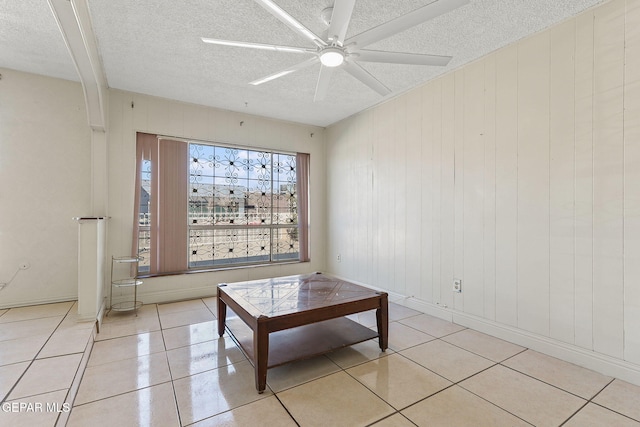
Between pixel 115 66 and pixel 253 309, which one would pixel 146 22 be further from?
pixel 253 309

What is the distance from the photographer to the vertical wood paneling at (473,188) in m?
2.87

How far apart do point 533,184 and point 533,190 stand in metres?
A: 0.05

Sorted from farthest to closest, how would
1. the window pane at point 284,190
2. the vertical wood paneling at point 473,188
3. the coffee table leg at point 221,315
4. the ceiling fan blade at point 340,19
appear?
1. the window pane at point 284,190
2. the vertical wood paneling at point 473,188
3. the coffee table leg at point 221,315
4. the ceiling fan blade at point 340,19

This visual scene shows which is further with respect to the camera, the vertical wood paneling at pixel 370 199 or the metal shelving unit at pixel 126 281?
the vertical wood paneling at pixel 370 199

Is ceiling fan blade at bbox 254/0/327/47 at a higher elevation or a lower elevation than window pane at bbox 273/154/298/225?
higher

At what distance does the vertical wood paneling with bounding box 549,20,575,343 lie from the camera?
227 cm

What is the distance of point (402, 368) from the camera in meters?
2.20

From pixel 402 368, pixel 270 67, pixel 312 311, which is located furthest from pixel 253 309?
pixel 270 67

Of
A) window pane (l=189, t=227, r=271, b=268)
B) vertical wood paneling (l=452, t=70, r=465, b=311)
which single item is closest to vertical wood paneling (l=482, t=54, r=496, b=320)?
vertical wood paneling (l=452, t=70, r=465, b=311)

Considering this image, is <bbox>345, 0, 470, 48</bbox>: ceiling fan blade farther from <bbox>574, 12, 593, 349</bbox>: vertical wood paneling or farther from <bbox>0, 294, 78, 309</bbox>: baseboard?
<bbox>0, 294, 78, 309</bbox>: baseboard

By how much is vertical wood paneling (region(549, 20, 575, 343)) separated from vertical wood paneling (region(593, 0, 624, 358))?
0.14 meters

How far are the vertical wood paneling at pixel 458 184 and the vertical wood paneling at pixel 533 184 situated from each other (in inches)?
21.2

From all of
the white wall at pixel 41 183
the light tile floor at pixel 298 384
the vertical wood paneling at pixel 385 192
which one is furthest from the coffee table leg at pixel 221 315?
the vertical wood paneling at pixel 385 192

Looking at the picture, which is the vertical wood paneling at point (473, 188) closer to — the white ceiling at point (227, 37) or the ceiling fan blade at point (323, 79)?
the white ceiling at point (227, 37)
